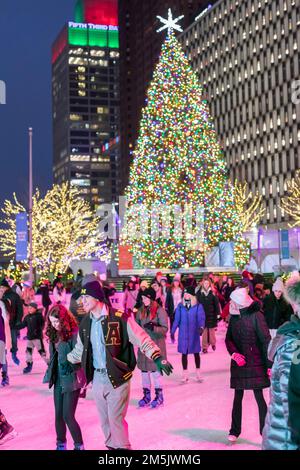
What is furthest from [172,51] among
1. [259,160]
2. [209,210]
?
[259,160]

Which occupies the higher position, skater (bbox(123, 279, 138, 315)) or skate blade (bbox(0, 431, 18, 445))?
skater (bbox(123, 279, 138, 315))

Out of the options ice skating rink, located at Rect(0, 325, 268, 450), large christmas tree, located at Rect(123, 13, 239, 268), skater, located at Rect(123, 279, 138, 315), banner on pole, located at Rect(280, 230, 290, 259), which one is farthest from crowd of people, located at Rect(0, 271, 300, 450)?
large christmas tree, located at Rect(123, 13, 239, 268)

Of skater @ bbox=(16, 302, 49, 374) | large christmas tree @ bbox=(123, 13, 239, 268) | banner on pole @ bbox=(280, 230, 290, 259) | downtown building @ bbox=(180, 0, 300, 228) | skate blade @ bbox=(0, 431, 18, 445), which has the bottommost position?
skate blade @ bbox=(0, 431, 18, 445)

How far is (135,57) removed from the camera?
15950 cm

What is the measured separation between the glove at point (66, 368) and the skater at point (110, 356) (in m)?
0.90

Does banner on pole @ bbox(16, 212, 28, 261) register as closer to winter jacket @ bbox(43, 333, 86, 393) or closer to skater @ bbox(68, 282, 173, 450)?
winter jacket @ bbox(43, 333, 86, 393)

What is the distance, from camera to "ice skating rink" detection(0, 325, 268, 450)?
7.04 meters

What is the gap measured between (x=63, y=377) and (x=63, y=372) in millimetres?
48

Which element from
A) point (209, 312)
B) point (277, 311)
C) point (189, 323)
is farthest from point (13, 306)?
point (277, 311)

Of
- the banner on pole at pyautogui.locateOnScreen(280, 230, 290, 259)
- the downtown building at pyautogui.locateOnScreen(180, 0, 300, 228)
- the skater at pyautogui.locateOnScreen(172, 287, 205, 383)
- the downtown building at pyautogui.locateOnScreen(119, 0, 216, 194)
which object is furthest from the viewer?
the downtown building at pyautogui.locateOnScreen(119, 0, 216, 194)

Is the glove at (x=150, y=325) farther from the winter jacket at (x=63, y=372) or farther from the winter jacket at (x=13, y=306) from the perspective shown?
the winter jacket at (x=13, y=306)

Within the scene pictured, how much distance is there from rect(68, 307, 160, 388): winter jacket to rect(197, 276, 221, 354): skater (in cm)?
999
